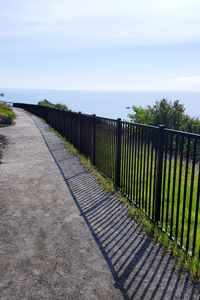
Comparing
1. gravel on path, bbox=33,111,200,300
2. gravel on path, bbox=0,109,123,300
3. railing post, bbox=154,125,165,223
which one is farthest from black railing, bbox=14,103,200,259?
gravel on path, bbox=0,109,123,300

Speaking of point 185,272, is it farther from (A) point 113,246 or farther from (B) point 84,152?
(B) point 84,152

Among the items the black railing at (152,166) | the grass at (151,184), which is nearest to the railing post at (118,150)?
the black railing at (152,166)

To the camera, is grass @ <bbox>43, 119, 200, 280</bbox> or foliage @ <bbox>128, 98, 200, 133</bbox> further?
foliage @ <bbox>128, 98, 200, 133</bbox>

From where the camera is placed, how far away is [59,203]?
6797mm

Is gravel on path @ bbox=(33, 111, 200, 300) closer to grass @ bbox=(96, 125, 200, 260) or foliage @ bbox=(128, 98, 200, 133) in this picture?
Result: grass @ bbox=(96, 125, 200, 260)

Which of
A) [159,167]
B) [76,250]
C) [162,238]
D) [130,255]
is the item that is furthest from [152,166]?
[76,250]

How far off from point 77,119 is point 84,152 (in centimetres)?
177

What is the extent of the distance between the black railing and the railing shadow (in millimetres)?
401

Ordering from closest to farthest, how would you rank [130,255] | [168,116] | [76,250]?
[130,255] → [76,250] → [168,116]

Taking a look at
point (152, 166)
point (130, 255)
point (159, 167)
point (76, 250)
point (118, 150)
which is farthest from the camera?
point (118, 150)

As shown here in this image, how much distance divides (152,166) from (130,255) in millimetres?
1841

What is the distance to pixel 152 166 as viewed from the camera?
19.4ft

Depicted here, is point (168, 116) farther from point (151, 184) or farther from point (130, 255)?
point (130, 255)

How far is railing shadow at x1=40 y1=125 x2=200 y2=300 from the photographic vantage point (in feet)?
12.1
